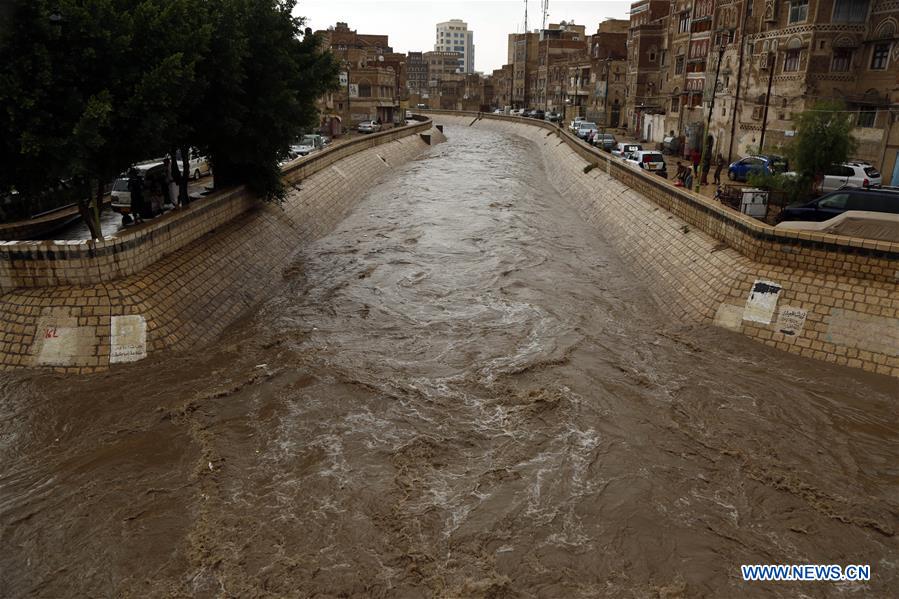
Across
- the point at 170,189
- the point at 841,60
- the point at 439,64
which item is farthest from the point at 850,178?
the point at 439,64

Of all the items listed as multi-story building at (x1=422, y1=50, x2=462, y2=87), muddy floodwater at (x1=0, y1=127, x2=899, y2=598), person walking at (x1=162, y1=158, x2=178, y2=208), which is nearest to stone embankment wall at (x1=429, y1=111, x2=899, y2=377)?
muddy floodwater at (x1=0, y1=127, x2=899, y2=598)

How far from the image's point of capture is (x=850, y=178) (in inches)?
1028

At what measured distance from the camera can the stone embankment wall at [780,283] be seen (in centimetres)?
1396

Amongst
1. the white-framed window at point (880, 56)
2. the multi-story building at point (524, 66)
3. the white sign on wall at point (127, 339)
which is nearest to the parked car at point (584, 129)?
the white-framed window at point (880, 56)

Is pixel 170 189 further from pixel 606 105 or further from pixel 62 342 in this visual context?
pixel 606 105

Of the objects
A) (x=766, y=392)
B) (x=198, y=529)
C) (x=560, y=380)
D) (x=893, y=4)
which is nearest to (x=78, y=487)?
(x=198, y=529)

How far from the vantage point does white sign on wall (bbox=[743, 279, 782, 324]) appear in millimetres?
15125

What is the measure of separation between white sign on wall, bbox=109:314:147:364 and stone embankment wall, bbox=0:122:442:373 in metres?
0.02

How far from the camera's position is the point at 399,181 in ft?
139

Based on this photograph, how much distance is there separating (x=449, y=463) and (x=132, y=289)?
324 inches

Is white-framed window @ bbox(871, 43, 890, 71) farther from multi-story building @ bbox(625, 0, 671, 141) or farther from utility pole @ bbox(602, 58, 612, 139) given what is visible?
utility pole @ bbox(602, 58, 612, 139)

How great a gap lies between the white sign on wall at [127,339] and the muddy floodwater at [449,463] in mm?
295

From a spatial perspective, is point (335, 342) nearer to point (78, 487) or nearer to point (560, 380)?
point (560, 380)

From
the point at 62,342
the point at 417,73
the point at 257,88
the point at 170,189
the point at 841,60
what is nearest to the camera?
the point at 62,342
